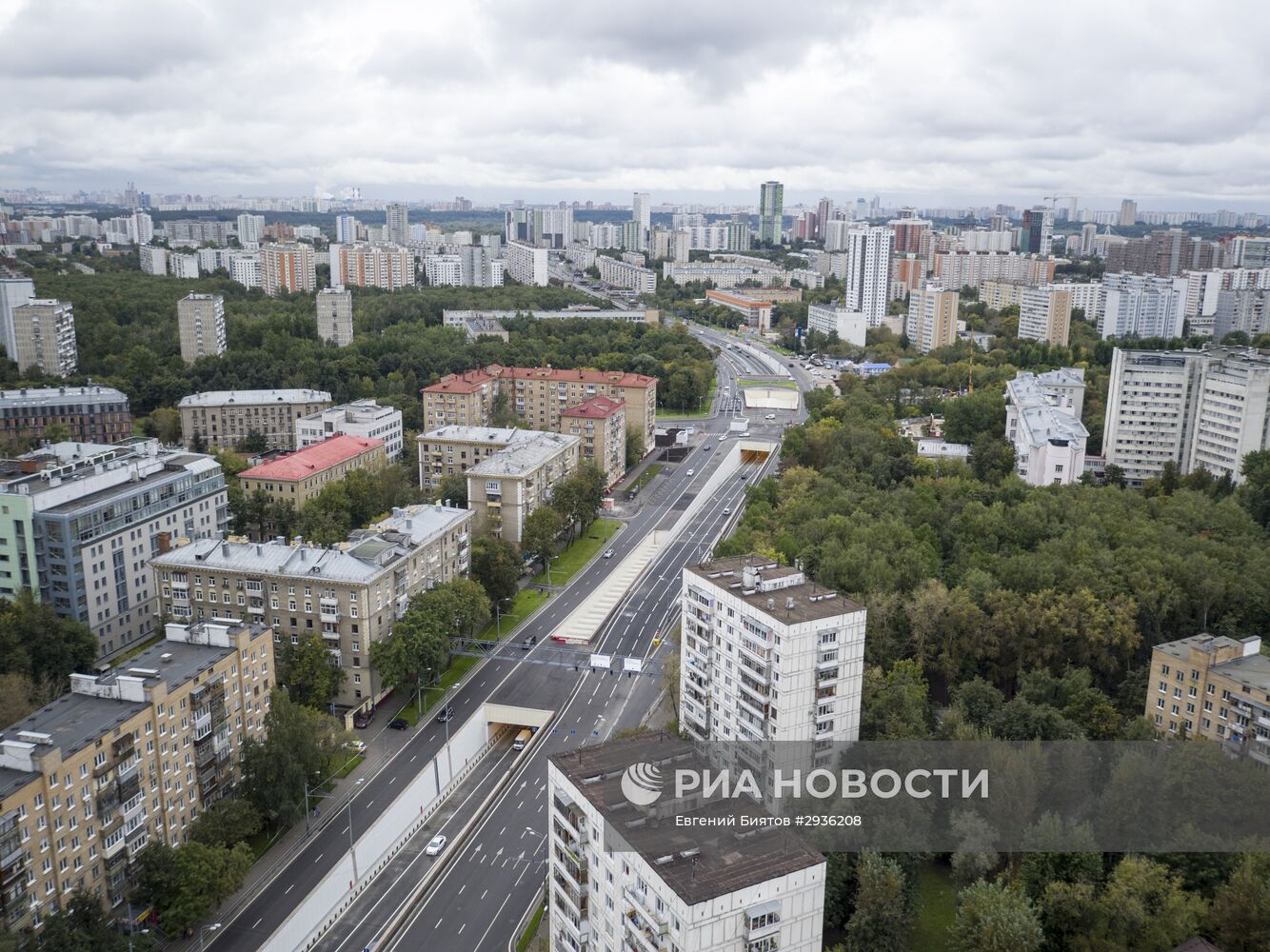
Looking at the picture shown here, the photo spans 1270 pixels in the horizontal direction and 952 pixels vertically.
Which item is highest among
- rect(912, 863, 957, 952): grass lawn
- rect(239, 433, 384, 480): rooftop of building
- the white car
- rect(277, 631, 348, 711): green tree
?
rect(239, 433, 384, 480): rooftop of building

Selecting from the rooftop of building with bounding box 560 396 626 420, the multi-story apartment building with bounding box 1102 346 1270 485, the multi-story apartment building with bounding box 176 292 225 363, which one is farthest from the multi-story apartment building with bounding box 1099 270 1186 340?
the multi-story apartment building with bounding box 176 292 225 363

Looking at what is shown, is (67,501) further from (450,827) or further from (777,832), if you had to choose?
(777,832)

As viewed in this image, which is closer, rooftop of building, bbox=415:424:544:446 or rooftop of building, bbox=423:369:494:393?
rooftop of building, bbox=415:424:544:446

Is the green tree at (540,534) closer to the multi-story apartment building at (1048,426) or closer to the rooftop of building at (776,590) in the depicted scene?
the rooftop of building at (776,590)

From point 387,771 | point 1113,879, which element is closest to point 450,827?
point 387,771

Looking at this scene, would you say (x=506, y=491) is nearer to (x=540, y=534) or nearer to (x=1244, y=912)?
(x=540, y=534)

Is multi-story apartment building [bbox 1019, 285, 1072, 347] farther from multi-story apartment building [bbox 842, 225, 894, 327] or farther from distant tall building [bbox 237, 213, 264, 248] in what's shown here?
distant tall building [bbox 237, 213, 264, 248]

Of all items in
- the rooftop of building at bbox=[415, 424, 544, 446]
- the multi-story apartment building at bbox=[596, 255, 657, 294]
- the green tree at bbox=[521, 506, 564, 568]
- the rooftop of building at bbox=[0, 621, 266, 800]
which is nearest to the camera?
the rooftop of building at bbox=[0, 621, 266, 800]

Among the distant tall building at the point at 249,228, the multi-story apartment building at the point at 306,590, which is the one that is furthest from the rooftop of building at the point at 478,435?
the distant tall building at the point at 249,228
